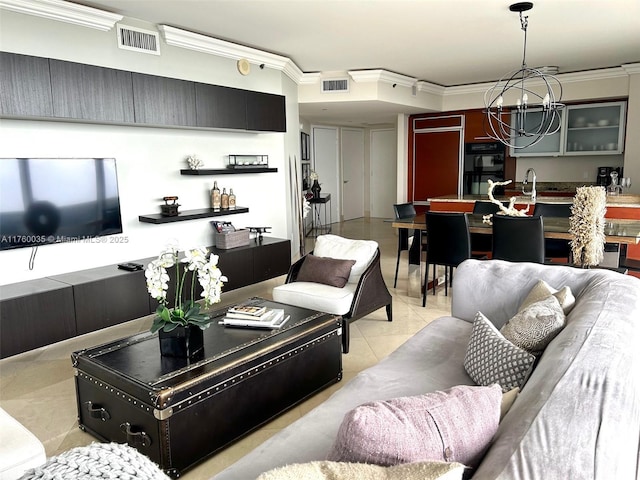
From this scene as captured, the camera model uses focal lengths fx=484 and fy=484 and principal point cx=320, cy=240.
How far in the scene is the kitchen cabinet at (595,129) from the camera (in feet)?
24.3

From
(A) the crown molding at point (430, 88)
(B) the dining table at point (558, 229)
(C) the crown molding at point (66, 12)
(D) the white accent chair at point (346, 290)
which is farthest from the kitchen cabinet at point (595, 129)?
(C) the crown molding at point (66, 12)

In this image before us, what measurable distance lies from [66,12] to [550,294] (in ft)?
12.9

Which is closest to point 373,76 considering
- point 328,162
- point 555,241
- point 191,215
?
point 555,241

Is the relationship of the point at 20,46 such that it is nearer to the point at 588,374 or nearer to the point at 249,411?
the point at 249,411

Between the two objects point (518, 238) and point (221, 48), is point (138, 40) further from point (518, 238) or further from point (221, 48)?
point (518, 238)

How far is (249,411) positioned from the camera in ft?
8.23

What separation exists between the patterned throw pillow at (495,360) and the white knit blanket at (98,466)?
139 centimetres

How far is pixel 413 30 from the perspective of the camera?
4.91m

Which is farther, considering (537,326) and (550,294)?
(550,294)

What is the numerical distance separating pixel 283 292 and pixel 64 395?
1644 millimetres

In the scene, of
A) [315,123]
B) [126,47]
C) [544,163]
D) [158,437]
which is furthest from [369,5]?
[315,123]

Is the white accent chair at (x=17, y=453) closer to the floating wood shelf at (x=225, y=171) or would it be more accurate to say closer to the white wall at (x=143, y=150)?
the white wall at (x=143, y=150)

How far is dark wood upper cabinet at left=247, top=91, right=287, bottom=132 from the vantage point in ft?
17.1

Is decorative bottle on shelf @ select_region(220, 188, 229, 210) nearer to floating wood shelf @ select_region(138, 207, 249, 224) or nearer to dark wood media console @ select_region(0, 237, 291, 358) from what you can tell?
floating wood shelf @ select_region(138, 207, 249, 224)
